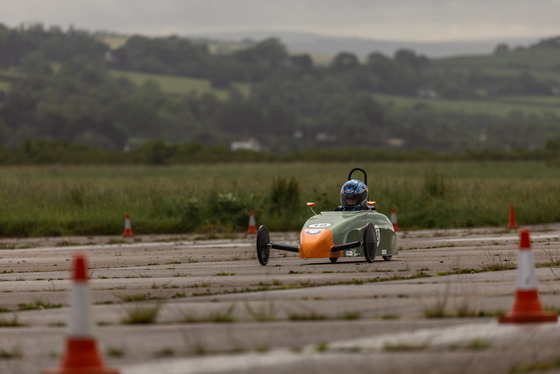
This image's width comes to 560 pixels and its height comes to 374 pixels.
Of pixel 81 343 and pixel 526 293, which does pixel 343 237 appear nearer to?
pixel 526 293

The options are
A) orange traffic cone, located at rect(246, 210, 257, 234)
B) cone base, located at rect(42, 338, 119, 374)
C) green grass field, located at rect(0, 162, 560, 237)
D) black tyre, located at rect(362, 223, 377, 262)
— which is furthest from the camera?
green grass field, located at rect(0, 162, 560, 237)

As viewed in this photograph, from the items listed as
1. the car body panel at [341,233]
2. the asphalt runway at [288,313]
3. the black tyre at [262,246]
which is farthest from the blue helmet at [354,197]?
the black tyre at [262,246]

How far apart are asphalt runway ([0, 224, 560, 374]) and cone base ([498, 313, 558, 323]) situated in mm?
94

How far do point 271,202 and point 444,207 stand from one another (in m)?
5.76

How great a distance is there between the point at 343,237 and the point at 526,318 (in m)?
8.94

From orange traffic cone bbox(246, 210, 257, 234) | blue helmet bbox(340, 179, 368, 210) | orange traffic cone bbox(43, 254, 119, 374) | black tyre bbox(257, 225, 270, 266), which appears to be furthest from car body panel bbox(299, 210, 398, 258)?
orange traffic cone bbox(246, 210, 257, 234)

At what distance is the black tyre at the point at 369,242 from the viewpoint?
66.3ft

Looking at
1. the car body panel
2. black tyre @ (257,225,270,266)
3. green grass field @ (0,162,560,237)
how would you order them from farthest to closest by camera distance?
green grass field @ (0,162,560,237) → black tyre @ (257,225,270,266) → the car body panel

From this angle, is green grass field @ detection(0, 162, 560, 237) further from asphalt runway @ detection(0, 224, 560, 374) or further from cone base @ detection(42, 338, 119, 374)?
cone base @ detection(42, 338, 119, 374)

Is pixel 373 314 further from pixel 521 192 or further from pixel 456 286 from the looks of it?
pixel 521 192

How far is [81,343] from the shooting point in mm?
8938

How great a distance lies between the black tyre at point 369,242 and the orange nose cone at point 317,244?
1.99 feet

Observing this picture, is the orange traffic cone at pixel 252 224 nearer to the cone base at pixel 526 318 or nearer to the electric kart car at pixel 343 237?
the electric kart car at pixel 343 237

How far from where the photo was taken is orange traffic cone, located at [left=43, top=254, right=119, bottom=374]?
8836mm
